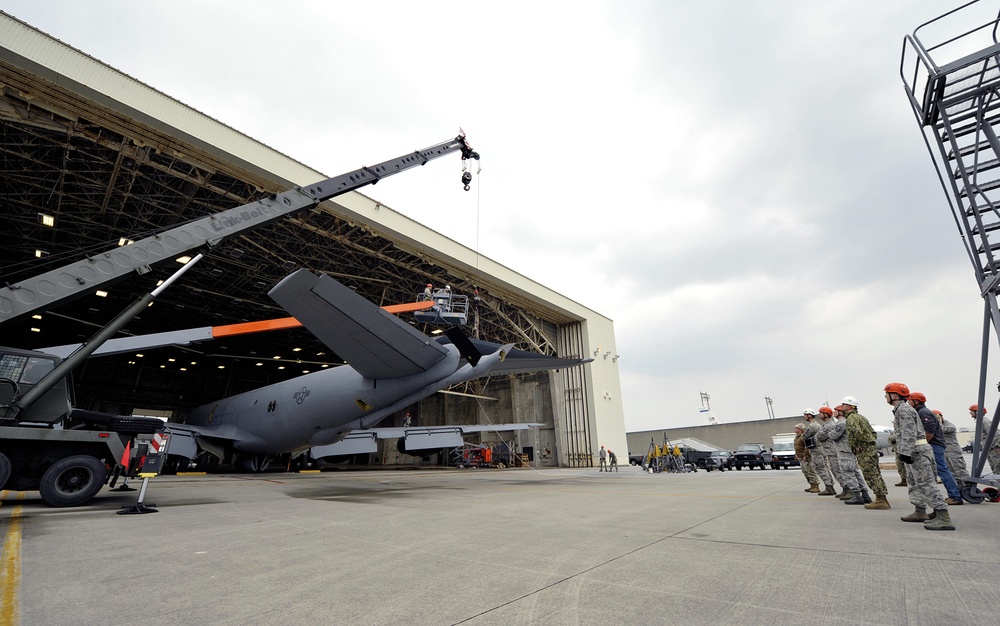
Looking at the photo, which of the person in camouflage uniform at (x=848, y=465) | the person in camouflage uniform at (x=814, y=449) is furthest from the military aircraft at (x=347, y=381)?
the person in camouflage uniform at (x=848, y=465)

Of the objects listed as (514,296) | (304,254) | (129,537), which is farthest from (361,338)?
(514,296)

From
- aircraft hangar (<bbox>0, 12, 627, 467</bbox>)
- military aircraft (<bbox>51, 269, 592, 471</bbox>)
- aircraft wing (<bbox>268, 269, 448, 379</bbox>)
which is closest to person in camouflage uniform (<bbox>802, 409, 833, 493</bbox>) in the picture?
military aircraft (<bbox>51, 269, 592, 471</bbox>)

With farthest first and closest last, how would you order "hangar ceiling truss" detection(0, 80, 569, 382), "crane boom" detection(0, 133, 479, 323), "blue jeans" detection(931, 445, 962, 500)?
"hangar ceiling truss" detection(0, 80, 569, 382) → "crane boom" detection(0, 133, 479, 323) → "blue jeans" detection(931, 445, 962, 500)

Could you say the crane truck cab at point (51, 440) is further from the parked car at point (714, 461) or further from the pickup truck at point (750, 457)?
the pickup truck at point (750, 457)

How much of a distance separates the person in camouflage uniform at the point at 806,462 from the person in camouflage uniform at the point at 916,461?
443 centimetres

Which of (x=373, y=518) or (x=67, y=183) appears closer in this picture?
(x=373, y=518)

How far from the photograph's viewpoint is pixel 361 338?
32.2 ft

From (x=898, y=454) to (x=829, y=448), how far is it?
160 inches

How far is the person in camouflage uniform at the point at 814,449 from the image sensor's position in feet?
30.6

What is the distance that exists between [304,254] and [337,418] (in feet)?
38.7

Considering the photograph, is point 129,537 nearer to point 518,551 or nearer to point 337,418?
point 518,551

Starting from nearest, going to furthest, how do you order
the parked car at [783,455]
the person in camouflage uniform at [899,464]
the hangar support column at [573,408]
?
1. the person in camouflage uniform at [899,464]
2. the parked car at [783,455]
3. the hangar support column at [573,408]

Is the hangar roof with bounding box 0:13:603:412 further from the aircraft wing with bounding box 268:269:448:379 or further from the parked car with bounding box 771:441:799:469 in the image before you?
the parked car with bounding box 771:441:799:469

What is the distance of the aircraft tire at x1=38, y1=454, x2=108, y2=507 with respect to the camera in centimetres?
743
